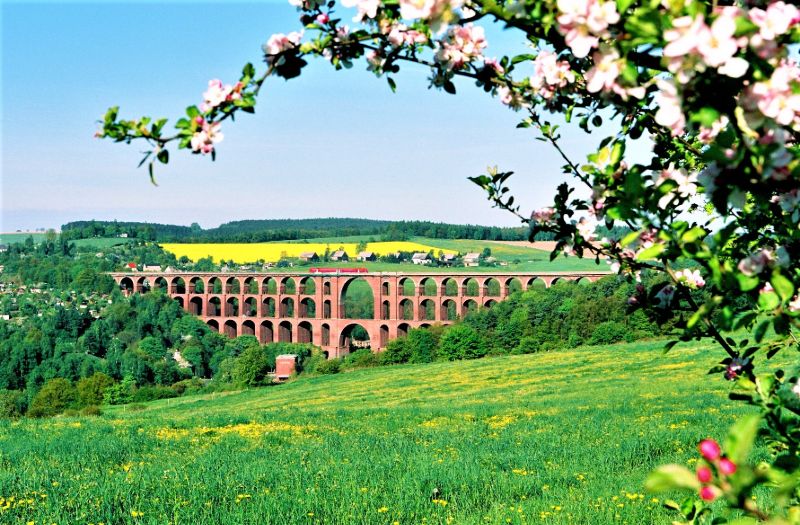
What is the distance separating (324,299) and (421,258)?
33270 mm

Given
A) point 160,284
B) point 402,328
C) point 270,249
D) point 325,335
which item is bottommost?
point 325,335

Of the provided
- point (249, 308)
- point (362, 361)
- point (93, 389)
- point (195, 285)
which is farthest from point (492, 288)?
point (93, 389)

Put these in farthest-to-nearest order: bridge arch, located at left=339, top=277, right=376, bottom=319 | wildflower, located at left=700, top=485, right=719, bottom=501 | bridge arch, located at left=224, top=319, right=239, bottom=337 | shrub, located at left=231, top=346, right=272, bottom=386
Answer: bridge arch, located at left=224, top=319, right=239, bottom=337 < bridge arch, located at left=339, top=277, right=376, bottom=319 < shrub, located at left=231, top=346, right=272, bottom=386 < wildflower, located at left=700, top=485, right=719, bottom=501

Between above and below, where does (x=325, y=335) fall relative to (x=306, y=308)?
below

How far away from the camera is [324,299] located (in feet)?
290

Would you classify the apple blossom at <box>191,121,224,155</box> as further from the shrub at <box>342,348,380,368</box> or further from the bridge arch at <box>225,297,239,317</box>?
the bridge arch at <box>225,297,239,317</box>

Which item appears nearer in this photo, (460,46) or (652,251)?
(652,251)

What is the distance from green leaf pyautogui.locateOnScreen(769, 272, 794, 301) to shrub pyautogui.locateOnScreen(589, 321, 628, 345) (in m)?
49.4

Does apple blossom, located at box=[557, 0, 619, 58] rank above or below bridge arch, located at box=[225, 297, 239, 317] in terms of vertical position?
above

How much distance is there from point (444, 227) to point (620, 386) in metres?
123

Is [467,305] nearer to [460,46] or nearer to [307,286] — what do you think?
[307,286]

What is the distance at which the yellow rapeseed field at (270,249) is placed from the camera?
129 m

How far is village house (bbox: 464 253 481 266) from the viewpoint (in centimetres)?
11099

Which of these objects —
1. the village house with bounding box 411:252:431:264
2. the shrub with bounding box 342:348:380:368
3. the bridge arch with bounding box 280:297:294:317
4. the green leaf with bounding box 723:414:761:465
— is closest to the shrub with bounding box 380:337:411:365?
the shrub with bounding box 342:348:380:368
